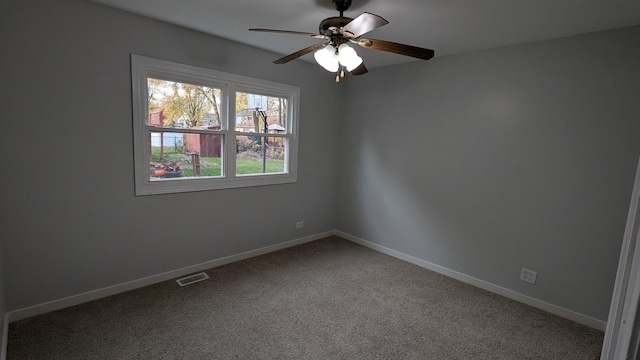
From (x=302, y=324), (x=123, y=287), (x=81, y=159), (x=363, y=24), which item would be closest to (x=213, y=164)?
(x=81, y=159)

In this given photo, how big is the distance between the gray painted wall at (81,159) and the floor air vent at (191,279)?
16cm

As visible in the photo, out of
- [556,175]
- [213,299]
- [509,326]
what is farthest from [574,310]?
[213,299]

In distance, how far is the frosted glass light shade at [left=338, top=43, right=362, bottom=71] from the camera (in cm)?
194

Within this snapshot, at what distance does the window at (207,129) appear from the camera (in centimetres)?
278

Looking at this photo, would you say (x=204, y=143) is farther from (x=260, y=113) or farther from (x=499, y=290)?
(x=499, y=290)

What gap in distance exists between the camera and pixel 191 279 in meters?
3.08

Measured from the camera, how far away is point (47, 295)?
7.97ft

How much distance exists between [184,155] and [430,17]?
254 cm

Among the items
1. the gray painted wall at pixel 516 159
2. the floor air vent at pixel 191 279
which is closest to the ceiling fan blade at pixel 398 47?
the gray painted wall at pixel 516 159

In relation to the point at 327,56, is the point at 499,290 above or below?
below

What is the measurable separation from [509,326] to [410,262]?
1.32m

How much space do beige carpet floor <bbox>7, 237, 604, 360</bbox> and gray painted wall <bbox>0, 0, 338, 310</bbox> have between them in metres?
0.32

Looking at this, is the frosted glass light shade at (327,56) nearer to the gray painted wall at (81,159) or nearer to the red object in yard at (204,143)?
the gray painted wall at (81,159)

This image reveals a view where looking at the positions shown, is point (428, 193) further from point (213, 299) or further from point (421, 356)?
point (213, 299)
